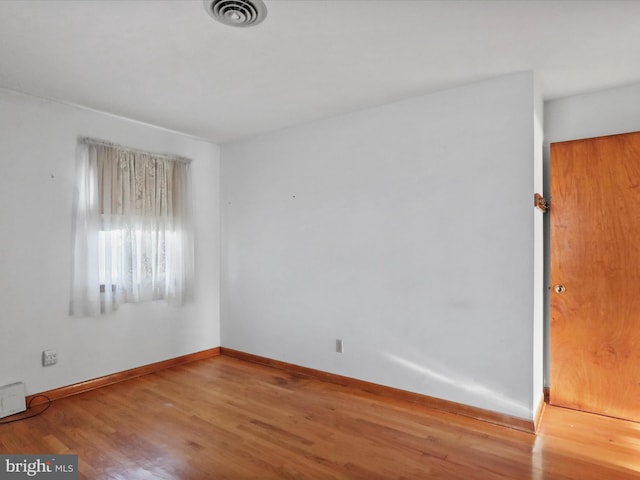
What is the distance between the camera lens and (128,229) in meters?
3.44

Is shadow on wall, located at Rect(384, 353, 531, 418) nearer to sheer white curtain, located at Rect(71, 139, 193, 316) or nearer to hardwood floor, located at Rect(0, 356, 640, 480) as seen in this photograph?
hardwood floor, located at Rect(0, 356, 640, 480)

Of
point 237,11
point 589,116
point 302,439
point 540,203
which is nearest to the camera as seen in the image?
point 237,11

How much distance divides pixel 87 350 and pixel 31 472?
51.1 inches

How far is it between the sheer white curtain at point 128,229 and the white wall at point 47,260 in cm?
10

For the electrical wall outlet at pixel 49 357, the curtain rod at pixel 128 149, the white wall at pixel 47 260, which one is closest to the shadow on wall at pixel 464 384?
the white wall at pixel 47 260

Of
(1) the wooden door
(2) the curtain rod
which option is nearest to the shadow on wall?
(1) the wooden door

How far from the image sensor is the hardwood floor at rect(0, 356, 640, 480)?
6.72 ft

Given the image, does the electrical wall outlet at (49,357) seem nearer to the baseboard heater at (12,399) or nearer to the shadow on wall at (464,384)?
the baseboard heater at (12,399)

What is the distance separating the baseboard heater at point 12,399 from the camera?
2652mm

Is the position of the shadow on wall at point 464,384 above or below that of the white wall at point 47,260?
below

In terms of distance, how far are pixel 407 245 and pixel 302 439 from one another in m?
1.60

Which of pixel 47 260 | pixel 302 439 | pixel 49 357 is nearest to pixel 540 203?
pixel 302 439

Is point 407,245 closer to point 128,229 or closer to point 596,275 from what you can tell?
point 596,275

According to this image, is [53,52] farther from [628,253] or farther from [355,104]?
[628,253]
